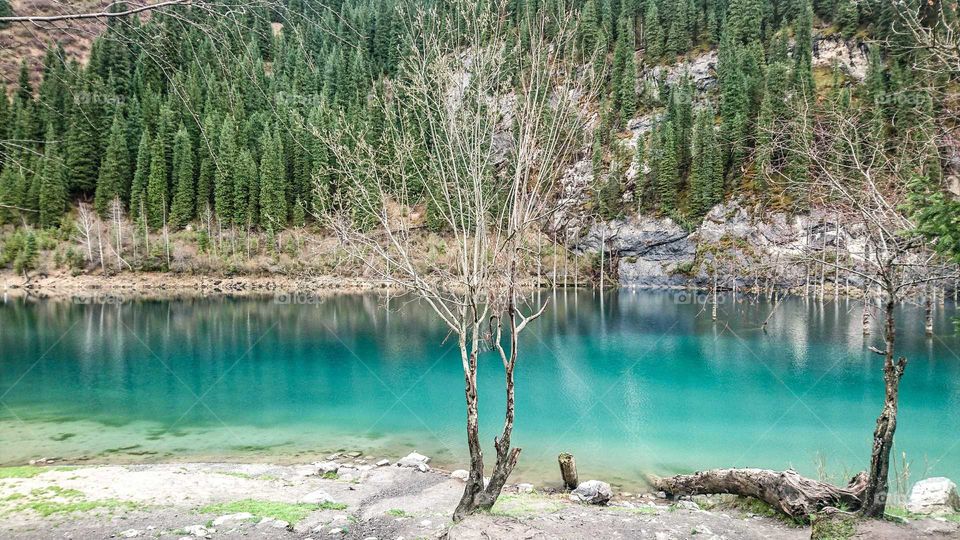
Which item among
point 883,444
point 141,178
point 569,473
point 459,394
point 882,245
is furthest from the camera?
point 141,178

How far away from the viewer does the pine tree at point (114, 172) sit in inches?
3019

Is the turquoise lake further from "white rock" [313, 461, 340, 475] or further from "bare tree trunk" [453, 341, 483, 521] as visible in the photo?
"bare tree trunk" [453, 341, 483, 521]

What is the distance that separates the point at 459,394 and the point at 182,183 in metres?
72.4

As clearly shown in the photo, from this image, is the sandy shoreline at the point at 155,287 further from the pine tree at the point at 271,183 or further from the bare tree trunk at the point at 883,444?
the bare tree trunk at the point at 883,444

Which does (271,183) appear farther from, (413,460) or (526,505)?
(526,505)

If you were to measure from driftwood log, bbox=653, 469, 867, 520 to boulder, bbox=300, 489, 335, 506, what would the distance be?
25.9ft

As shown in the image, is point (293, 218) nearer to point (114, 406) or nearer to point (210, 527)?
point (114, 406)

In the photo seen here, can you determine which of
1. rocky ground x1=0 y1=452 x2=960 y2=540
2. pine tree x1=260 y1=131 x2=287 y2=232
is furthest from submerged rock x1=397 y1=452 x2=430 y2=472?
pine tree x1=260 y1=131 x2=287 y2=232

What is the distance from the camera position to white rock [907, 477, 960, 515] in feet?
29.6

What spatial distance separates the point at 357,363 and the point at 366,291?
4490 cm

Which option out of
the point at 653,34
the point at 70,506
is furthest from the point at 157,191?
the point at 653,34

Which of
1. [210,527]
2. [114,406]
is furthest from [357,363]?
[210,527]

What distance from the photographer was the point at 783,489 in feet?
30.0

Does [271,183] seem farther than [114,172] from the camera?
Yes
